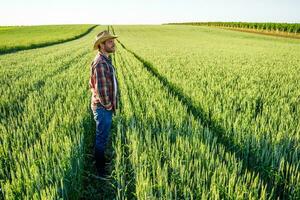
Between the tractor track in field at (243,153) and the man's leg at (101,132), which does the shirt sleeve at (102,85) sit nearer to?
the man's leg at (101,132)

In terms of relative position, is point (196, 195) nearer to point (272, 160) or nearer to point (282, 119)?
point (272, 160)

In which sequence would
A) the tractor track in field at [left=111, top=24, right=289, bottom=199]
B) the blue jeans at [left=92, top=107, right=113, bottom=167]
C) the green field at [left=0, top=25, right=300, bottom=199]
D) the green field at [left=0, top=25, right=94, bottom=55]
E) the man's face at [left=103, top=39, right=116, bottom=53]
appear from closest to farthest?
the green field at [left=0, top=25, right=300, bottom=199] → the tractor track in field at [left=111, top=24, right=289, bottom=199] → the man's face at [left=103, top=39, right=116, bottom=53] → the blue jeans at [left=92, top=107, right=113, bottom=167] → the green field at [left=0, top=25, right=94, bottom=55]

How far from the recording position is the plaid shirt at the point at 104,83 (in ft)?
16.9

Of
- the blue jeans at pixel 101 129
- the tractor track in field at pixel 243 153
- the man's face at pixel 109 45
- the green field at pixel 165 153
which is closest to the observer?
the green field at pixel 165 153

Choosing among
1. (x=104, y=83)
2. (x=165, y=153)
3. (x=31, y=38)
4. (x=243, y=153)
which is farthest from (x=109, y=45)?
(x=31, y=38)

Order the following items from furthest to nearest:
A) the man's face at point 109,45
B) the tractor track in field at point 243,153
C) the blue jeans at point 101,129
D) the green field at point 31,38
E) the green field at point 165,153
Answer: the green field at point 31,38, the blue jeans at point 101,129, the man's face at point 109,45, the tractor track in field at point 243,153, the green field at point 165,153

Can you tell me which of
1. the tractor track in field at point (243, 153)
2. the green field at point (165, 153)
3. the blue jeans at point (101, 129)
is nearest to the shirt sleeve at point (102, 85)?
the blue jeans at point (101, 129)

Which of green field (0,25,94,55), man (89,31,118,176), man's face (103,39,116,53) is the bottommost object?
green field (0,25,94,55)

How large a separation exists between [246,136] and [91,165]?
2.33 meters

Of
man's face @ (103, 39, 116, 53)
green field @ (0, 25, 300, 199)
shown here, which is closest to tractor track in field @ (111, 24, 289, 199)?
green field @ (0, 25, 300, 199)

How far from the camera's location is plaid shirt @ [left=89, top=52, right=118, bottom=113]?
5.14 metres

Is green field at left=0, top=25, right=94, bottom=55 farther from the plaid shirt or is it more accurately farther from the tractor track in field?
the plaid shirt

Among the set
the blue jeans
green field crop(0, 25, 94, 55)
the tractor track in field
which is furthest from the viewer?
green field crop(0, 25, 94, 55)

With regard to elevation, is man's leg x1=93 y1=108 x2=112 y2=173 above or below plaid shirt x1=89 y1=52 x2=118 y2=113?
below
